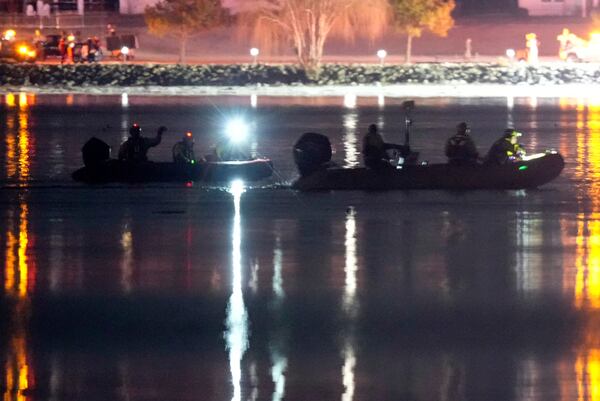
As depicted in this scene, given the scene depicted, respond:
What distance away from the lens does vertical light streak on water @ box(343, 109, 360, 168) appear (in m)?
28.9

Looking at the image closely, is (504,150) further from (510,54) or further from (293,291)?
(510,54)

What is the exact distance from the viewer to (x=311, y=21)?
56.4 meters

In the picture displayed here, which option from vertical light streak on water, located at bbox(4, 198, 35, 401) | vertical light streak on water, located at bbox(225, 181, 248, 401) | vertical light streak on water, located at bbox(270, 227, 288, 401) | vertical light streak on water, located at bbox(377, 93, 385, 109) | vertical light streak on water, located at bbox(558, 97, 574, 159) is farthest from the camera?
vertical light streak on water, located at bbox(377, 93, 385, 109)

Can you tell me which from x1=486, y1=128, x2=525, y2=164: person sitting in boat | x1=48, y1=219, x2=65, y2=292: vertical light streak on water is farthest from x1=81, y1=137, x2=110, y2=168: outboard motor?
x1=486, y1=128, x2=525, y2=164: person sitting in boat

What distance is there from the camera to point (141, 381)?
1150cm

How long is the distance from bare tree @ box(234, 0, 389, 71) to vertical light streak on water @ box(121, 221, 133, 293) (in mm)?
35086

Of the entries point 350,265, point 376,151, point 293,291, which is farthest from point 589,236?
point 293,291

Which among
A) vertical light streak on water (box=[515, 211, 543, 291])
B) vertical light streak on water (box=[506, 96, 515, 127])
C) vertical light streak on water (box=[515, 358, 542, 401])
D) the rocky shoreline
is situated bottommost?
vertical light streak on water (box=[515, 358, 542, 401])

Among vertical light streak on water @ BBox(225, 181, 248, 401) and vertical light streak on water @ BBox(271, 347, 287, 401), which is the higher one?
vertical light streak on water @ BBox(225, 181, 248, 401)

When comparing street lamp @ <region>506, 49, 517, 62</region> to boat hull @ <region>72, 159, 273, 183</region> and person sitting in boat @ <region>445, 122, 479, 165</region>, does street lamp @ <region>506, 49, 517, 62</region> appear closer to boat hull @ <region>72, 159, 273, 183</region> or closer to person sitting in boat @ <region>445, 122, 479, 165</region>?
person sitting in boat @ <region>445, 122, 479, 165</region>

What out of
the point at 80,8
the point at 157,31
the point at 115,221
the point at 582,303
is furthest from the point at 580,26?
the point at 582,303

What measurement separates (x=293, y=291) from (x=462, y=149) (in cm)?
958

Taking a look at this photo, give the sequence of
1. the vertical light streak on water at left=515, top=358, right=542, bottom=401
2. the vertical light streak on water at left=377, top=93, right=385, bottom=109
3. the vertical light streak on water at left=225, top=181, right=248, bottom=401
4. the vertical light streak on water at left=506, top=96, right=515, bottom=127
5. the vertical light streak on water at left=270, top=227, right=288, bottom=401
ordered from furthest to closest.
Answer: the vertical light streak on water at left=377, top=93, right=385, bottom=109 < the vertical light streak on water at left=506, top=96, right=515, bottom=127 < the vertical light streak on water at left=225, top=181, right=248, bottom=401 < the vertical light streak on water at left=270, top=227, right=288, bottom=401 < the vertical light streak on water at left=515, top=358, right=542, bottom=401

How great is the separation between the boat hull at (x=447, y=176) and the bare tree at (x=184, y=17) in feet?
126
